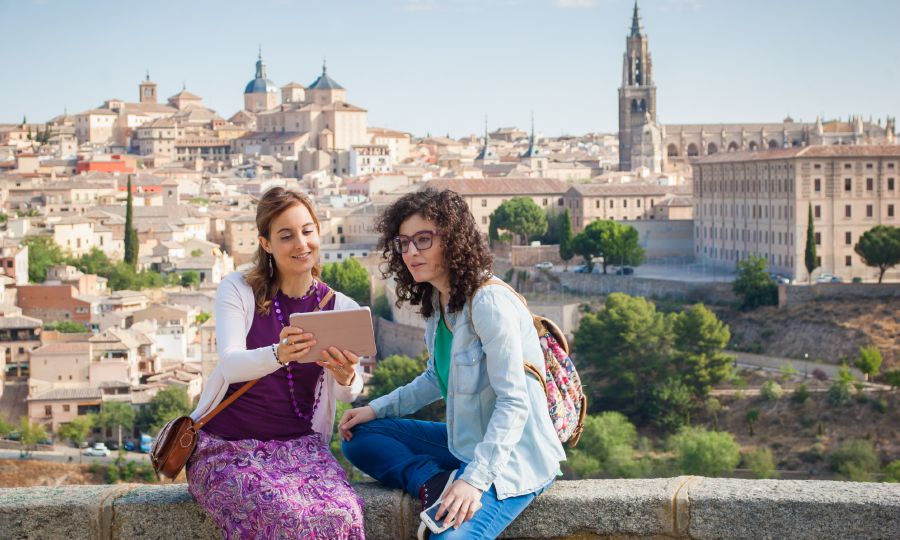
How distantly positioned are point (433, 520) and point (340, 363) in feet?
1.43

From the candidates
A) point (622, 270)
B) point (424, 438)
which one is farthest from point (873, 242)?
point (424, 438)

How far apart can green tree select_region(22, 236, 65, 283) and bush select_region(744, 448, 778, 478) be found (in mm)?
21955

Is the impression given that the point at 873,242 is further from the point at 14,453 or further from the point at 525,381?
the point at 525,381

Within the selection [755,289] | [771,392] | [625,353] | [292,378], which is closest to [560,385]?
[292,378]

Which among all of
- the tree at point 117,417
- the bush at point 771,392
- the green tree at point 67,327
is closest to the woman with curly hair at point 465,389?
the bush at point 771,392

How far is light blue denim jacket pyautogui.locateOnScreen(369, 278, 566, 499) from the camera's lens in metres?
3.12

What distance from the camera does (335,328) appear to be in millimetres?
3201

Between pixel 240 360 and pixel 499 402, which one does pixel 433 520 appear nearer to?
pixel 499 402

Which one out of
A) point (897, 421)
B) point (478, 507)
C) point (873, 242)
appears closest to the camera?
point (478, 507)

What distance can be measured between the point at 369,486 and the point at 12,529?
0.82 metres

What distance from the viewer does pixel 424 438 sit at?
3.53 m

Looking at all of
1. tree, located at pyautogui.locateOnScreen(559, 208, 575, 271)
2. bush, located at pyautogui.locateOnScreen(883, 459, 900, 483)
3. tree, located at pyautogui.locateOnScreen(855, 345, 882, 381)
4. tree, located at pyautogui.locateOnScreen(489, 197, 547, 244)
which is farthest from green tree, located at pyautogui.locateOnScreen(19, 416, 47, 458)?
tree, located at pyautogui.locateOnScreen(489, 197, 547, 244)

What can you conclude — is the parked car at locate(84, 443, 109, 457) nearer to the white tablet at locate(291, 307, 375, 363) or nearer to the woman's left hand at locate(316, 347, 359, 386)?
the woman's left hand at locate(316, 347, 359, 386)

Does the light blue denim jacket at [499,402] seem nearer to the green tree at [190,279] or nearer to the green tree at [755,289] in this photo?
the green tree at [755,289]
